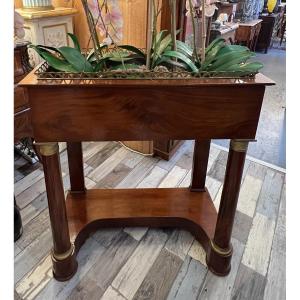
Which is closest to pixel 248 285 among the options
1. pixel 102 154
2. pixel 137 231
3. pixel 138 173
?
pixel 137 231

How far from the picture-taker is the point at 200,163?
1.25 m

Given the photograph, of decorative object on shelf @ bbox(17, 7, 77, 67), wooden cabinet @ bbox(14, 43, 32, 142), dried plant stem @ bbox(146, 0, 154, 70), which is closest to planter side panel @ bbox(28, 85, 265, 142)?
dried plant stem @ bbox(146, 0, 154, 70)

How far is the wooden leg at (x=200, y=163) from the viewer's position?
3.97 feet

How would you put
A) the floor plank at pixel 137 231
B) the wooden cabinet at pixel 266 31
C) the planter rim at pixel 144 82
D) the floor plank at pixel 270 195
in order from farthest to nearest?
the wooden cabinet at pixel 266 31 < the floor plank at pixel 270 195 < the floor plank at pixel 137 231 < the planter rim at pixel 144 82

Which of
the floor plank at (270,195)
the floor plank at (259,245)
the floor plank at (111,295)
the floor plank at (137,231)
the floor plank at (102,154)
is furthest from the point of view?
the floor plank at (102,154)

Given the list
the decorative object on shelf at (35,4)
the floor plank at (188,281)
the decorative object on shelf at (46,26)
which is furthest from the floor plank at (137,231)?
the decorative object on shelf at (35,4)

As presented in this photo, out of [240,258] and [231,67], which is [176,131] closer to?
[231,67]

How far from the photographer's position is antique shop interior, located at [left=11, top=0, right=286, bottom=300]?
Result: 28.3 inches

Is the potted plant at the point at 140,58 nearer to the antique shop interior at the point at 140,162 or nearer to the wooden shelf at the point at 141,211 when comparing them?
the antique shop interior at the point at 140,162

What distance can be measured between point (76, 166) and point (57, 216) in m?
0.36

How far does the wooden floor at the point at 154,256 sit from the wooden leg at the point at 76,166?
21 cm

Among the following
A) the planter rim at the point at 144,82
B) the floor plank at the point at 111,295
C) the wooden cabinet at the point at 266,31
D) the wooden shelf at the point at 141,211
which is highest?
the planter rim at the point at 144,82
